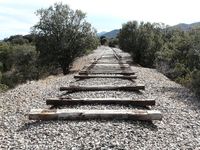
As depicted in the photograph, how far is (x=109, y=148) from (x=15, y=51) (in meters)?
59.1

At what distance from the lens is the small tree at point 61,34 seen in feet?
106

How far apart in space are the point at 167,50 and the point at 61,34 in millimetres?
8282

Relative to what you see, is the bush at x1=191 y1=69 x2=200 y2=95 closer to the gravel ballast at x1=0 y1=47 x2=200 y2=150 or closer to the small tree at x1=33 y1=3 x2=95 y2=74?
the gravel ballast at x1=0 y1=47 x2=200 y2=150

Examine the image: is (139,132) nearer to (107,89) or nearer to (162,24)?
(107,89)

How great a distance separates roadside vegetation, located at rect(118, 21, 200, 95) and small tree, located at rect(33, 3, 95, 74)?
20.3ft

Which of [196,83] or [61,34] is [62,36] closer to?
[61,34]

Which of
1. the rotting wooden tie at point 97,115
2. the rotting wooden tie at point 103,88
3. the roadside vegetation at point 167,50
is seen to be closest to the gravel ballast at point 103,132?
the rotting wooden tie at point 97,115

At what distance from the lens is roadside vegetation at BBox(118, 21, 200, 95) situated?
1861 centimetres

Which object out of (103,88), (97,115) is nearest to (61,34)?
(103,88)

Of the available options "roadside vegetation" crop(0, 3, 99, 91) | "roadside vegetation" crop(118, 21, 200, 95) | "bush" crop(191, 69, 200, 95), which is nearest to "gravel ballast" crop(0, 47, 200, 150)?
"bush" crop(191, 69, 200, 95)

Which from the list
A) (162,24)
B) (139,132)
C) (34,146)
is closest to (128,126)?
(139,132)

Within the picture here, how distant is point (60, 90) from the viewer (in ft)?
50.3

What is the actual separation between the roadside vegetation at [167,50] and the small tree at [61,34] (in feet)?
20.3

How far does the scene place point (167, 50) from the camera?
30344 millimetres
